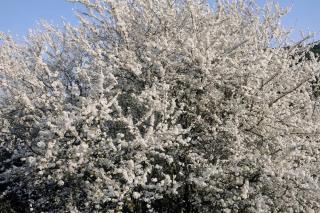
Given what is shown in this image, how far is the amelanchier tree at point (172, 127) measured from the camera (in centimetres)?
707

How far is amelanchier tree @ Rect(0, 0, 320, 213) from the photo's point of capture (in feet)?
23.2

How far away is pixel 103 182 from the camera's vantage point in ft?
23.5

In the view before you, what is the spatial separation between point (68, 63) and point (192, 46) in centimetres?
494

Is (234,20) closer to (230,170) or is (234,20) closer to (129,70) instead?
(129,70)

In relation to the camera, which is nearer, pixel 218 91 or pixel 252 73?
pixel 252 73

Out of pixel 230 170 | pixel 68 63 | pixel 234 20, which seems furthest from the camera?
pixel 68 63

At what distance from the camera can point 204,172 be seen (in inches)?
284

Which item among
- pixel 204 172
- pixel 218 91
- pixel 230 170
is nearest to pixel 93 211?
pixel 204 172

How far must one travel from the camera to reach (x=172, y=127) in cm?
752

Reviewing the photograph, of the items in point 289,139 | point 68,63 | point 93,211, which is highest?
point 68,63

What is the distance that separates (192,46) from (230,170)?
230cm

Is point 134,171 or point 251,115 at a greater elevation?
point 251,115

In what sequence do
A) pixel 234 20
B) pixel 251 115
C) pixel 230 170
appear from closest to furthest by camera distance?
pixel 230 170 → pixel 251 115 → pixel 234 20

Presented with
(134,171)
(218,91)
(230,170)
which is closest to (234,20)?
(218,91)
